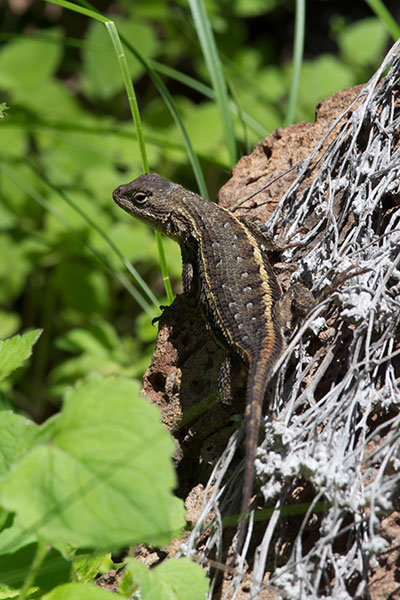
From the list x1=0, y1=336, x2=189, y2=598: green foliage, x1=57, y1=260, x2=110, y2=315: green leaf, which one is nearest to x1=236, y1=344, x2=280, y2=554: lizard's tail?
x1=0, y1=336, x2=189, y2=598: green foliage

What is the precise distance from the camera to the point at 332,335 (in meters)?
2.61

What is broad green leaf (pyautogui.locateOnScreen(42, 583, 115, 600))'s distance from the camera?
1941mm

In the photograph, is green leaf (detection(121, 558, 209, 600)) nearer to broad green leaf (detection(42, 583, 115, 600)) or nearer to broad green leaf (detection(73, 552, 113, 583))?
broad green leaf (detection(42, 583, 115, 600))

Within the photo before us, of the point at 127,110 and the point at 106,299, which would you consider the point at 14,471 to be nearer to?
the point at 106,299

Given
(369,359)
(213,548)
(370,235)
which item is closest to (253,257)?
(370,235)

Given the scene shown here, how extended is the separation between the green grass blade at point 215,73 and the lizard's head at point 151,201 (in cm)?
48

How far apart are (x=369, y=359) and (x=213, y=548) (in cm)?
96

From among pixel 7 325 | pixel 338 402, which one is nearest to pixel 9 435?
pixel 338 402

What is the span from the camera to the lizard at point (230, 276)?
8.44 ft

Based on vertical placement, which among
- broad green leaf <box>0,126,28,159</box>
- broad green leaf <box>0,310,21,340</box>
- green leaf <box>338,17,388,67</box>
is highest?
broad green leaf <box>0,126,28,159</box>

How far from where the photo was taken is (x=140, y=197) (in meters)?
4.09

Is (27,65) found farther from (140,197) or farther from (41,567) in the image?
(41,567)

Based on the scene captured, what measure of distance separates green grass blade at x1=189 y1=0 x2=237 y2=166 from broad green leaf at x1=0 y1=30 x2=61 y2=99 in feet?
10.3

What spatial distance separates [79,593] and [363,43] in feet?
20.6
